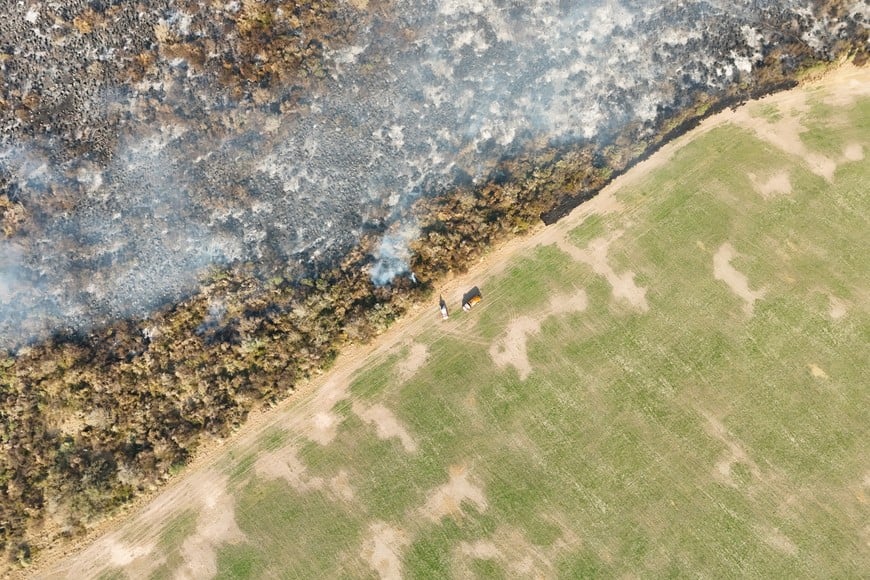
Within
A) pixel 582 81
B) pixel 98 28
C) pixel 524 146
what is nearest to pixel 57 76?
pixel 98 28

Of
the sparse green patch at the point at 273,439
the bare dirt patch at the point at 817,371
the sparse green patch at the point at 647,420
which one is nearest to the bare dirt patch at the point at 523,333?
the sparse green patch at the point at 647,420

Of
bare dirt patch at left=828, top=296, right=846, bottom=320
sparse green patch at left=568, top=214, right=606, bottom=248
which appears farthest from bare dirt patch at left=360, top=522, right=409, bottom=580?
bare dirt patch at left=828, top=296, right=846, bottom=320

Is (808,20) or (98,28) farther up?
(98,28)

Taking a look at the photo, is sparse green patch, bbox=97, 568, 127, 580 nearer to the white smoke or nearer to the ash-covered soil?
the ash-covered soil

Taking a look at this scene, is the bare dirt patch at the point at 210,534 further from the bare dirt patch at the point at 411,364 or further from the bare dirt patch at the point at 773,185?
the bare dirt patch at the point at 773,185

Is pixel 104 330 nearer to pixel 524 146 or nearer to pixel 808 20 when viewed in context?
pixel 524 146

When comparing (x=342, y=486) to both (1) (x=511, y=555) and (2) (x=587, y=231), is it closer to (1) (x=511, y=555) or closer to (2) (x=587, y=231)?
(1) (x=511, y=555)
